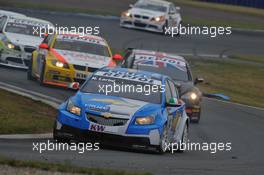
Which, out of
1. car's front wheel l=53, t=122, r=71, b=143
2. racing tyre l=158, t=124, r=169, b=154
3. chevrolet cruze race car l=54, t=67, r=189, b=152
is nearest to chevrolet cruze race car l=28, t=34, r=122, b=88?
chevrolet cruze race car l=54, t=67, r=189, b=152

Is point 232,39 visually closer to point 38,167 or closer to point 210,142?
point 210,142

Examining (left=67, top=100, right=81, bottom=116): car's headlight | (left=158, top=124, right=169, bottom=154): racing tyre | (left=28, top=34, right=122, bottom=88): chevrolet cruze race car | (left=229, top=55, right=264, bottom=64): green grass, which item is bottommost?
(left=229, top=55, right=264, bottom=64): green grass

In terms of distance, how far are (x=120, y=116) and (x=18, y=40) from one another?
510 inches

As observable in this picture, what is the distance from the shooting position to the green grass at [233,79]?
92.4 ft

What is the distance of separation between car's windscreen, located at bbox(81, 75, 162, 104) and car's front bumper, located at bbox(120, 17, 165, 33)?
25.8m

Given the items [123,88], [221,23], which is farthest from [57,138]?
[221,23]

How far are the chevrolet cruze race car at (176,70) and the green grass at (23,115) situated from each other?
11.8 ft

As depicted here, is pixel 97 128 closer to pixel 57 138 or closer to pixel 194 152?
pixel 57 138

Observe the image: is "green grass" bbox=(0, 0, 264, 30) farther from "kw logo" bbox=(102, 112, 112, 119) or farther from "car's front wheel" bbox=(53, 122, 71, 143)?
"kw logo" bbox=(102, 112, 112, 119)

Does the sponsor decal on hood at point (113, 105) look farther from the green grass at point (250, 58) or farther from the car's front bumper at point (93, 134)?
the green grass at point (250, 58)

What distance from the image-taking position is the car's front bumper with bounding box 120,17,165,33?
134 feet

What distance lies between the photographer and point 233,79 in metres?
31.8

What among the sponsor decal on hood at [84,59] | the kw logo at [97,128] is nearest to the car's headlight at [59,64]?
the sponsor decal on hood at [84,59]

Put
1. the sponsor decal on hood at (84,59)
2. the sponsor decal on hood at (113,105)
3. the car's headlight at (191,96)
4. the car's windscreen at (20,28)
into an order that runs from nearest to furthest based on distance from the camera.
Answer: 1. the sponsor decal on hood at (113,105)
2. the car's headlight at (191,96)
3. the sponsor decal on hood at (84,59)
4. the car's windscreen at (20,28)
